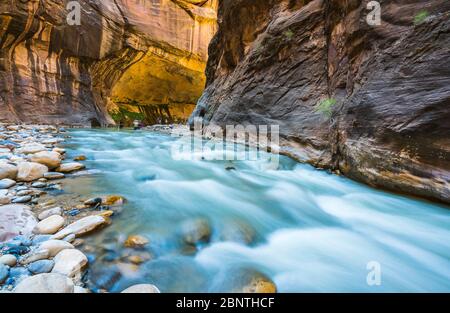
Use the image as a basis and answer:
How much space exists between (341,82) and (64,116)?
1252 centimetres

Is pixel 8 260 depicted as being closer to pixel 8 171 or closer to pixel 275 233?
pixel 8 171

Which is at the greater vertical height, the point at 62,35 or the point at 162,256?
the point at 62,35

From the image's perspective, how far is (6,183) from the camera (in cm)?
212

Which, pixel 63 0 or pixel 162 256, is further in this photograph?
pixel 63 0

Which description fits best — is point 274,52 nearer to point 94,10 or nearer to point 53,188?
point 53,188

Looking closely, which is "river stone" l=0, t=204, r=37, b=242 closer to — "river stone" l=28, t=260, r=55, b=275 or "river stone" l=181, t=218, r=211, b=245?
"river stone" l=28, t=260, r=55, b=275

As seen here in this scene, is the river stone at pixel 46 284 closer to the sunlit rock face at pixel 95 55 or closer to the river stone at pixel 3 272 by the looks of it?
the river stone at pixel 3 272

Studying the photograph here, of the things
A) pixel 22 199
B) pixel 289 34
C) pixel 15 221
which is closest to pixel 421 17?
pixel 289 34

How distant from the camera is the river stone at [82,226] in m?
1.45

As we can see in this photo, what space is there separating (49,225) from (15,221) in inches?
9.3

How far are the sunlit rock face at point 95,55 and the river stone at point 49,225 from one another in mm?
10733

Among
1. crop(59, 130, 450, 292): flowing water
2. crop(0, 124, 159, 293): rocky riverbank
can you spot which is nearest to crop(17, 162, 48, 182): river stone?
crop(0, 124, 159, 293): rocky riverbank

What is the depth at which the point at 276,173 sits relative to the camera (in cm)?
376

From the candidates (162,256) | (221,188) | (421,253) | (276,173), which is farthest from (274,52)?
(162,256)
